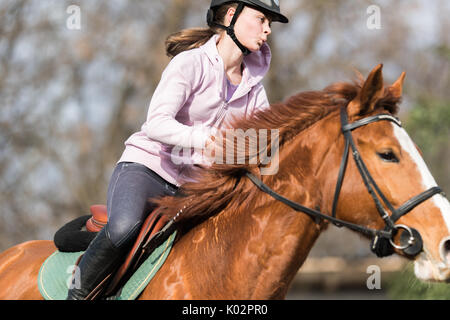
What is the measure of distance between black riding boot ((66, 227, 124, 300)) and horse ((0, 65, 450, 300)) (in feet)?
0.83

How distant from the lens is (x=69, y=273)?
144 inches

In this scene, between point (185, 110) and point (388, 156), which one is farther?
point (185, 110)

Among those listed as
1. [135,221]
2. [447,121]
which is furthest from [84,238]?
[447,121]

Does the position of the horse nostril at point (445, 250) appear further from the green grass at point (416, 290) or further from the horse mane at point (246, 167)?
the green grass at point (416, 290)

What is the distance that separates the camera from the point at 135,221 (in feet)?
10.8

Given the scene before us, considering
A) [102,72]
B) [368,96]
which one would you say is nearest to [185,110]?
[368,96]

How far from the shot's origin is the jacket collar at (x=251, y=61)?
3.76 metres

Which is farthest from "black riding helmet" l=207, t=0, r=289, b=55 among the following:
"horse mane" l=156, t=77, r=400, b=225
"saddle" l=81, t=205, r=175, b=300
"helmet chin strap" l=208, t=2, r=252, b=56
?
"saddle" l=81, t=205, r=175, b=300

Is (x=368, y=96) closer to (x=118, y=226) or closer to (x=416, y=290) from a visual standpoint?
(x=118, y=226)

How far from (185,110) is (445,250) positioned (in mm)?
1709

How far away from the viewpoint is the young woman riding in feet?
10.9

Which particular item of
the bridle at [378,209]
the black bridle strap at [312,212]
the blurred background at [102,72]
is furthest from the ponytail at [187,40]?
the blurred background at [102,72]

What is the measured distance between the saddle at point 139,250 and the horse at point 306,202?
0.07 metres

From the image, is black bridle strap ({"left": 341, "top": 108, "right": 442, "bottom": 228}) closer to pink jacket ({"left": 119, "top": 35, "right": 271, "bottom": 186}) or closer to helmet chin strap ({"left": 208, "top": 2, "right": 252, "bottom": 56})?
pink jacket ({"left": 119, "top": 35, "right": 271, "bottom": 186})
